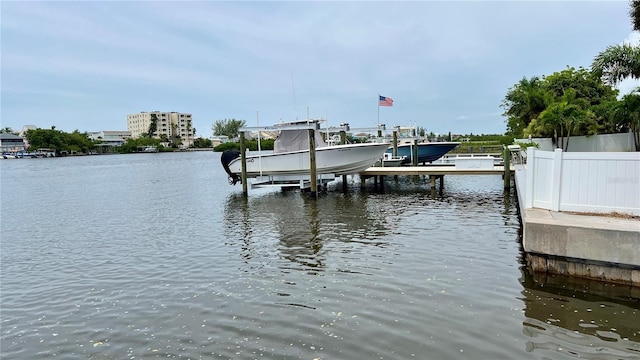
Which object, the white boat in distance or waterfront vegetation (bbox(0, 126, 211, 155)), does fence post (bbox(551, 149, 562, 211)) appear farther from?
waterfront vegetation (bbox(0, 126, 211, 155))

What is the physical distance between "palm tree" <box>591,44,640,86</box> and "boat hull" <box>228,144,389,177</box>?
33.6 feet

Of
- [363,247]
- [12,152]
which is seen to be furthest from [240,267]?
[12,152]

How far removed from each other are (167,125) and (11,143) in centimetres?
5760

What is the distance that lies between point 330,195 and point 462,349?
1698 cm

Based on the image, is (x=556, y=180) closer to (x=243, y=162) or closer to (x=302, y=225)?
(x=302, y=225)

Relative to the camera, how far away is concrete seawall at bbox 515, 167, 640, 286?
650cm

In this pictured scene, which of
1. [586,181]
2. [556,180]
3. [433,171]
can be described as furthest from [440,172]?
[586,181]

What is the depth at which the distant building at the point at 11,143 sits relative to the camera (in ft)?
456

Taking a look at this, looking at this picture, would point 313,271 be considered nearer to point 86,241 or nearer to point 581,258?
point 581,258

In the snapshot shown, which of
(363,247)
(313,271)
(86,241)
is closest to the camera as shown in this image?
(313,271)

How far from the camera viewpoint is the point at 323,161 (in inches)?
885

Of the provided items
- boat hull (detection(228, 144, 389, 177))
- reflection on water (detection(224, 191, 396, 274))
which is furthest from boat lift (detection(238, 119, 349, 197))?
reflection on water (detection(224, 191, 396, 274))

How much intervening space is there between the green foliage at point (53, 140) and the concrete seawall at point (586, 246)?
146 m

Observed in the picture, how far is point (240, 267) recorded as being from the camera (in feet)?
31.4
